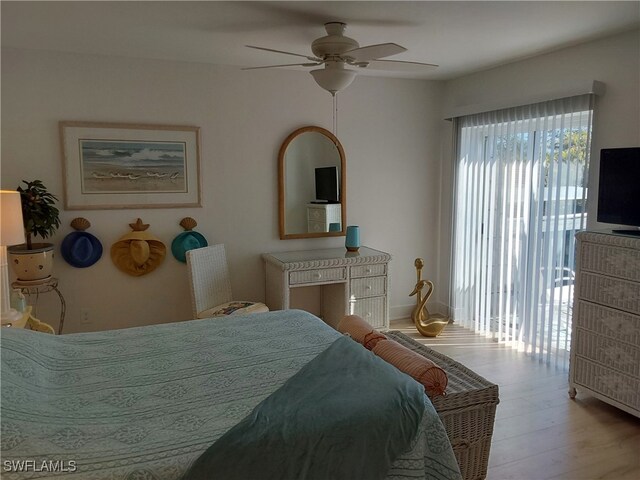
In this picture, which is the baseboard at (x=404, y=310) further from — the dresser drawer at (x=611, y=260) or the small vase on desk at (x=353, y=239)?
the dresser drawer at (x=611, y=260)

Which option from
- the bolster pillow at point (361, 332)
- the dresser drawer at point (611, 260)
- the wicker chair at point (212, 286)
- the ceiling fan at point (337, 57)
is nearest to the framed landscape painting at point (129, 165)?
the wicker chair at point (212, 286)

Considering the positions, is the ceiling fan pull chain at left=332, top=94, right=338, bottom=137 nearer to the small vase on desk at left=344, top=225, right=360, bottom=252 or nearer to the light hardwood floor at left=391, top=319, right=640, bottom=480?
the small vase on desk at left=344, top=225, right=360, bottom=252

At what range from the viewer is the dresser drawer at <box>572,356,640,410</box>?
9.36 ft

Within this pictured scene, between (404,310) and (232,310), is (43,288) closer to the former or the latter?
(232,310)

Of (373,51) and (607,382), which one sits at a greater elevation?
(373,51)

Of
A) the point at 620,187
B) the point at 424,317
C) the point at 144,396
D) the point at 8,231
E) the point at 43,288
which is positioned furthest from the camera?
the point at 424,317

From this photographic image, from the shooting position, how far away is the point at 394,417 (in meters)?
1.72

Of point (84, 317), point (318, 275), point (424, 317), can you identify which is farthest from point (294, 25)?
point (424, 317)

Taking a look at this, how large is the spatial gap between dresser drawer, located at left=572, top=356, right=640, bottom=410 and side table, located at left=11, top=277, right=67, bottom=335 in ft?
12.0

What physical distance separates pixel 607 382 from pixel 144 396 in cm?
273

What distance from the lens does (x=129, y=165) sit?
387 centimetres

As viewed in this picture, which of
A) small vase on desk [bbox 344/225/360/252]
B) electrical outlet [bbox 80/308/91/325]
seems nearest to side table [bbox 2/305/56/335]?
electrical outlet [bbox 80/308/91/325]

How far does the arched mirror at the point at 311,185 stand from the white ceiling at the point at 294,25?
87 centimetres

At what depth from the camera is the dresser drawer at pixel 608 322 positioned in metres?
2.84
